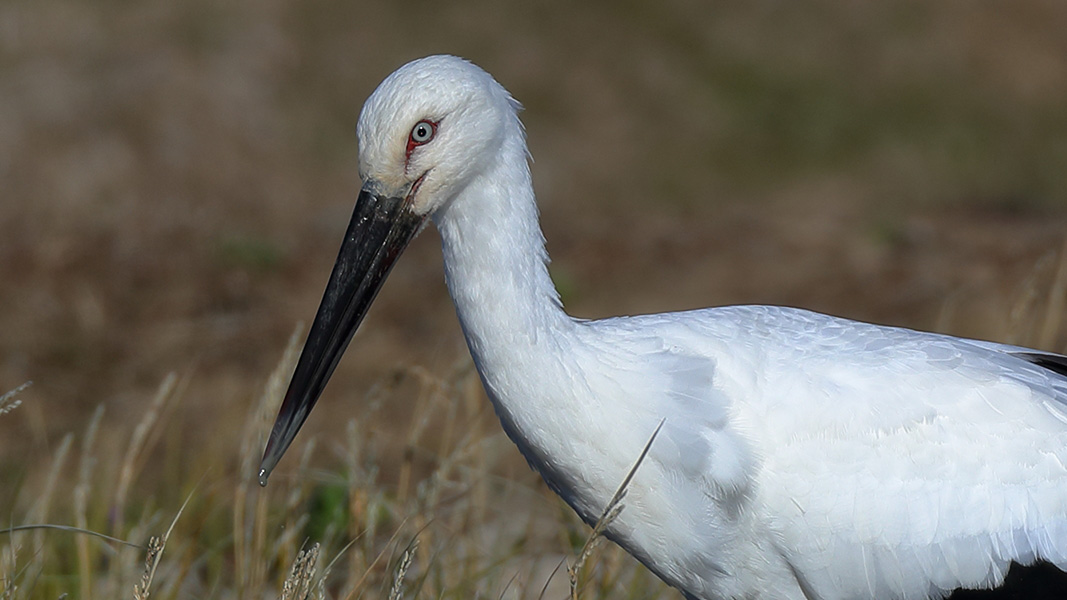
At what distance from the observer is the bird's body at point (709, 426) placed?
2.85 meters

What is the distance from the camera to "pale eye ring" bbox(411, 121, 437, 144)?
2.85m

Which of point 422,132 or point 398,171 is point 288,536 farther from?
point 422,132

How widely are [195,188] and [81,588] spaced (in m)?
7.01

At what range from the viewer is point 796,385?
2926mm

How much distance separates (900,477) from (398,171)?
4.81 feet

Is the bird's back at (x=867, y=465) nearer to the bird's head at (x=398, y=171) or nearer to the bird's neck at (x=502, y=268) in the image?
the bird's neck at (x=502, y=268)

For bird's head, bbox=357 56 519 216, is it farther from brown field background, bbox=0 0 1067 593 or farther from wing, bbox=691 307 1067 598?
brown field background, bbox=0 0 1067 593

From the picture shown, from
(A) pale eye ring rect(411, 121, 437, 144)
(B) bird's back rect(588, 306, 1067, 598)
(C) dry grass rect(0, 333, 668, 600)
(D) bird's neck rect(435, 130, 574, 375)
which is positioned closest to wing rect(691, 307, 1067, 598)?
(B) bird's back rect(588, 306, 1067, 598)

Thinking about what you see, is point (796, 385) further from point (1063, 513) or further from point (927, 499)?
point (1063, 513)

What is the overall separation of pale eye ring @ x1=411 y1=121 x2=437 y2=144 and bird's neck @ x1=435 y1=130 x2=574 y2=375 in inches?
6.6

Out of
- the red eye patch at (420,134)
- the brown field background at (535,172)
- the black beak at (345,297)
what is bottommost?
the brown field background at (535,172)

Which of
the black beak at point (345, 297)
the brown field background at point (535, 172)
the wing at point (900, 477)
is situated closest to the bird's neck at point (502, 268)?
the black beak at point (345, 297)

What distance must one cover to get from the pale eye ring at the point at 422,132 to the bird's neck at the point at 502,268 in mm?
167

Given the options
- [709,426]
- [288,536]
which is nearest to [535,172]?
[288,536]
